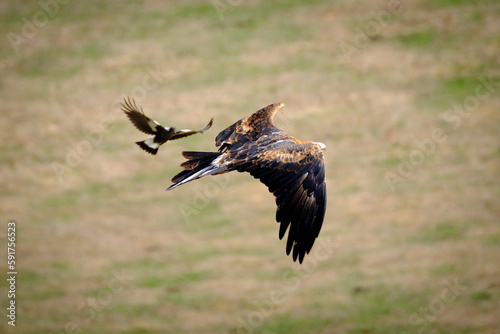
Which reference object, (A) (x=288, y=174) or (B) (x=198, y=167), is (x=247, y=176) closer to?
(B) (x=198, y=167)

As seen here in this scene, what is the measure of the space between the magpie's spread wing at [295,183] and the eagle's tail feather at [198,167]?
0.92 feet

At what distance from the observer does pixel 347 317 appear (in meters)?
19.9

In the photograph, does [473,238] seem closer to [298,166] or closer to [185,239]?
[185,239]

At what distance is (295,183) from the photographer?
10.6m

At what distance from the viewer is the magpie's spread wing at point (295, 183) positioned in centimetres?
1016

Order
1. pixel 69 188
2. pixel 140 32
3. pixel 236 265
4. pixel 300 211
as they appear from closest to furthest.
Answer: pixel 300 211, pixel 236 265, pixel 69 188, pixel 140 32

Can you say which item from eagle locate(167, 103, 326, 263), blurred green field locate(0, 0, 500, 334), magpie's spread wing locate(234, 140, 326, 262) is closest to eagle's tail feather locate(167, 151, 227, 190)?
eagle locate(167, 103, 326, 263)

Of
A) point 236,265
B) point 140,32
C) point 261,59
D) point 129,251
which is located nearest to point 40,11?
point 140,32

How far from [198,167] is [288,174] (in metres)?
1.16

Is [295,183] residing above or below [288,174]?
below

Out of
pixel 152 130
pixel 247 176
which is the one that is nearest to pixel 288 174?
pixel 152 130

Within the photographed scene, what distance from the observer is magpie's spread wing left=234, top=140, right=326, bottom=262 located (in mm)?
10156

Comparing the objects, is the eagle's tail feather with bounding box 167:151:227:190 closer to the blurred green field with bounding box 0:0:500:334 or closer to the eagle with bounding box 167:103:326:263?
the eagle with bounding box 167:103:326:263

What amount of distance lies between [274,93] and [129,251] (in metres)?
6.95
